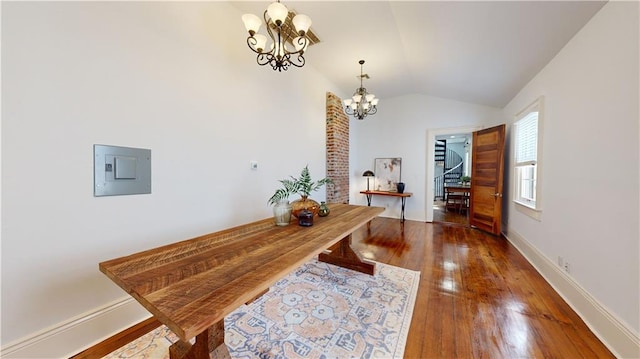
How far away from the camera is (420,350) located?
144cm

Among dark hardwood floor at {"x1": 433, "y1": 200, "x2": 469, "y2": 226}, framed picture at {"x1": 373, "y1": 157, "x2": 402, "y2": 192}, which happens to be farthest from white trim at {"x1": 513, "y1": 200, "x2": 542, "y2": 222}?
framed picture at {"x1": 373, "y1": 157, "x2": 402, "y2": 192}

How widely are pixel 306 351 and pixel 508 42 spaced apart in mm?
3506

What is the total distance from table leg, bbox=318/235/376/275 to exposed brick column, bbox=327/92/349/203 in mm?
1987

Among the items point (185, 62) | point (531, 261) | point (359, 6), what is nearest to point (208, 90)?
point (185, 62)

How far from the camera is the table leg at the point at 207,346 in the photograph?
103 centimetres

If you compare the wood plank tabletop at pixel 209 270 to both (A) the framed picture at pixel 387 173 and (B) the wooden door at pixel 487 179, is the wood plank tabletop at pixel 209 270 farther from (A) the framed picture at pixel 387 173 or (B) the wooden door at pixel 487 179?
(A) the framed picture at pixel 387 173

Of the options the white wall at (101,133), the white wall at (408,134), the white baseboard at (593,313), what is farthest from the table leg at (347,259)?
the white wall at (408,134)

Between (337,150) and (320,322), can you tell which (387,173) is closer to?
(337,150)

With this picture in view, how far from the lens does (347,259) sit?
2.62 meters

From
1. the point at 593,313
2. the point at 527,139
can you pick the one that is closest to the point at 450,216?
the point at 527,139

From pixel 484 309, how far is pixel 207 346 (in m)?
2.11

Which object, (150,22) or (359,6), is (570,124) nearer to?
(359,6)

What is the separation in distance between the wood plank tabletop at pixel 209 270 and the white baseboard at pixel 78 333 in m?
0.89

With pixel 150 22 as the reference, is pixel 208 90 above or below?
below
